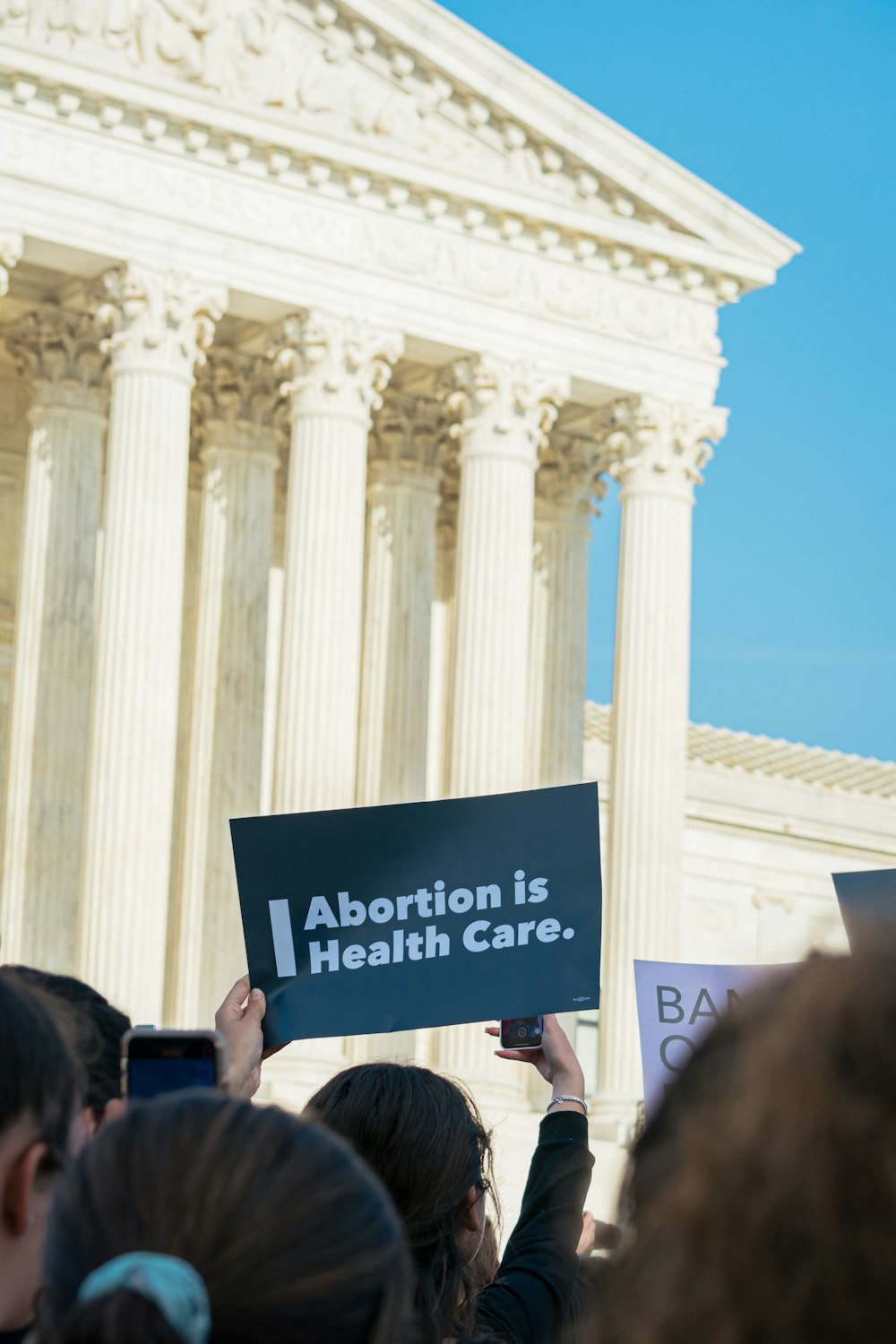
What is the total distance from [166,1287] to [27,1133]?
129cm


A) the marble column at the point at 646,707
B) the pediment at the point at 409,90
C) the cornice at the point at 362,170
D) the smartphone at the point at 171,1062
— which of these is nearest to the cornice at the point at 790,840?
the marble column at the point at 646,707

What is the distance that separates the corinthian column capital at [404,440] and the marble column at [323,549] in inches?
174

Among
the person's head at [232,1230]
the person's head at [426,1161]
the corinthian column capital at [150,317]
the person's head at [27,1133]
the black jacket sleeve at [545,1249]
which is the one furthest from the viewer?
the corinthian column capital at [150,317]

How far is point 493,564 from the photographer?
43.0 m

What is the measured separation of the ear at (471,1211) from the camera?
24.5 ft

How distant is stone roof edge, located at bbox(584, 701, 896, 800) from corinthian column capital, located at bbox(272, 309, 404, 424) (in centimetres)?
2156

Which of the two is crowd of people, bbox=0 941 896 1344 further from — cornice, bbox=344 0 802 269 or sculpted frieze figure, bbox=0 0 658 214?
cornice, bbox=344 0 802 269

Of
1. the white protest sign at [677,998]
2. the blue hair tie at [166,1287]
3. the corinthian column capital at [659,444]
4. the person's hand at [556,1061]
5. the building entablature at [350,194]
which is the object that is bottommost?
the blue hair tie at [166,1287]

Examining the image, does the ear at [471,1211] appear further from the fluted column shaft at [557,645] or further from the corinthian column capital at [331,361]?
the fluted column shaft at [557,645]

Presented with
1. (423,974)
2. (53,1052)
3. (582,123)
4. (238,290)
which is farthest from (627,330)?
(53,1052)

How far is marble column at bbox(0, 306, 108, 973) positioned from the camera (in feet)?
133

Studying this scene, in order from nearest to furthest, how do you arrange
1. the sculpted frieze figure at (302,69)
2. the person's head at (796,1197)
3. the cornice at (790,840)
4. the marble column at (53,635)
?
the person's head at (796,1197), the sculpted frieze figure at (302,69), the marble column at (53,635), the cornice at (790,840)

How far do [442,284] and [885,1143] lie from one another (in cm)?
4122

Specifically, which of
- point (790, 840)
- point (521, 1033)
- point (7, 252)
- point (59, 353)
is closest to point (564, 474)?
point (59, 353)
